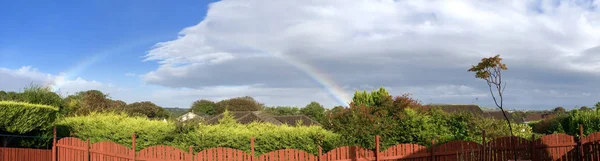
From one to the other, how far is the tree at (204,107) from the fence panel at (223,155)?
289 feet

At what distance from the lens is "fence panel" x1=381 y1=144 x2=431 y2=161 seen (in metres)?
10.5

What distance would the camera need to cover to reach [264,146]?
11.9 m

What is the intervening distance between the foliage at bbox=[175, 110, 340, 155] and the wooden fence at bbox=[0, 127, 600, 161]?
467 millimetres

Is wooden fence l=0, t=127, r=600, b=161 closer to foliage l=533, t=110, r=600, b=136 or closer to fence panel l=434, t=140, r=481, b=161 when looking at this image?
fence panel l=434, t=140, r=481, b=161

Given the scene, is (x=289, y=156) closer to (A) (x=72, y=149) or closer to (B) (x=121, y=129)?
(B) (x=121, y=129)

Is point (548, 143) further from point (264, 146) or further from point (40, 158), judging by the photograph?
point (40, 158)

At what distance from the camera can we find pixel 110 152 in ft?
41.5

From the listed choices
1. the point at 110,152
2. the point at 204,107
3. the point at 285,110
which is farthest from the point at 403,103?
the point at 204,107

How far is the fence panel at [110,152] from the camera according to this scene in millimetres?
12102

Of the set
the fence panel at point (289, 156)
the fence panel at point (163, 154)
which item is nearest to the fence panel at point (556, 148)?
the fence panel at point (289, 156)

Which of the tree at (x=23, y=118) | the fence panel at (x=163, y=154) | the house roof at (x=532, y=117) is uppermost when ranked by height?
the tree at (x=23, y=118)

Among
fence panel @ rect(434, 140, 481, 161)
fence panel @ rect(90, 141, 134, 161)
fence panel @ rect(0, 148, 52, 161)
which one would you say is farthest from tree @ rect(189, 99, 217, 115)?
fence panel @ rect(434, 140, 481, 161)

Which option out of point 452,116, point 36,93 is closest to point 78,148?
point 36,93

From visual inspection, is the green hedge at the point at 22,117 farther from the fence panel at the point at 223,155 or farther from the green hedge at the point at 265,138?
the fence panel at the point at 223,155
